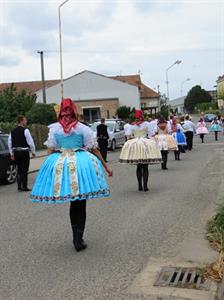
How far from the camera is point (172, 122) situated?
21.8m

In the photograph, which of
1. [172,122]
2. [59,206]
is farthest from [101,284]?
[172,122]

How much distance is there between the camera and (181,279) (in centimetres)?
528

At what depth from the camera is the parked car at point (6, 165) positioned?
14.2 meters

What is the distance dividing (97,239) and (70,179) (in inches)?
53.8

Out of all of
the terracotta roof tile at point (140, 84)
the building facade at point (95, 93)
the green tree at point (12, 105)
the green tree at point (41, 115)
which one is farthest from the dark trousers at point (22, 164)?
the terracotta roof tile at point (140, 84)

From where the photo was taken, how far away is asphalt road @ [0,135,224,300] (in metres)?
5.21

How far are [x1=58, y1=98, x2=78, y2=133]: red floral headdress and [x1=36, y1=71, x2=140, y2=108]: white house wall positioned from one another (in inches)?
2592

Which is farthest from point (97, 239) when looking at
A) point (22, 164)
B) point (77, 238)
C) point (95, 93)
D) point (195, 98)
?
point (195, 98)

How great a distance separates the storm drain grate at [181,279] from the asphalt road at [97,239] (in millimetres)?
293

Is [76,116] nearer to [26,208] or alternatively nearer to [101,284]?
[101,284]

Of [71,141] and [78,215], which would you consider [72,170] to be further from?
[78,215]

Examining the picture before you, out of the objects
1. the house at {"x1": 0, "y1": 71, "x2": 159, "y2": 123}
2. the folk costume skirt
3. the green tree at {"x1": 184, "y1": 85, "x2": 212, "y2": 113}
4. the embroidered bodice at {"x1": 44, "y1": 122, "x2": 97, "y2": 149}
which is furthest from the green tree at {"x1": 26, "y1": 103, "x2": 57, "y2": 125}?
the green tree at {"x1": 184, "y1": 85, "x2": 212, "y2": 113}

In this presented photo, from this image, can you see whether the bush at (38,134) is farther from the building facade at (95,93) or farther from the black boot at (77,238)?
the building facade at (95,93)

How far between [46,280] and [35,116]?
33398mm
